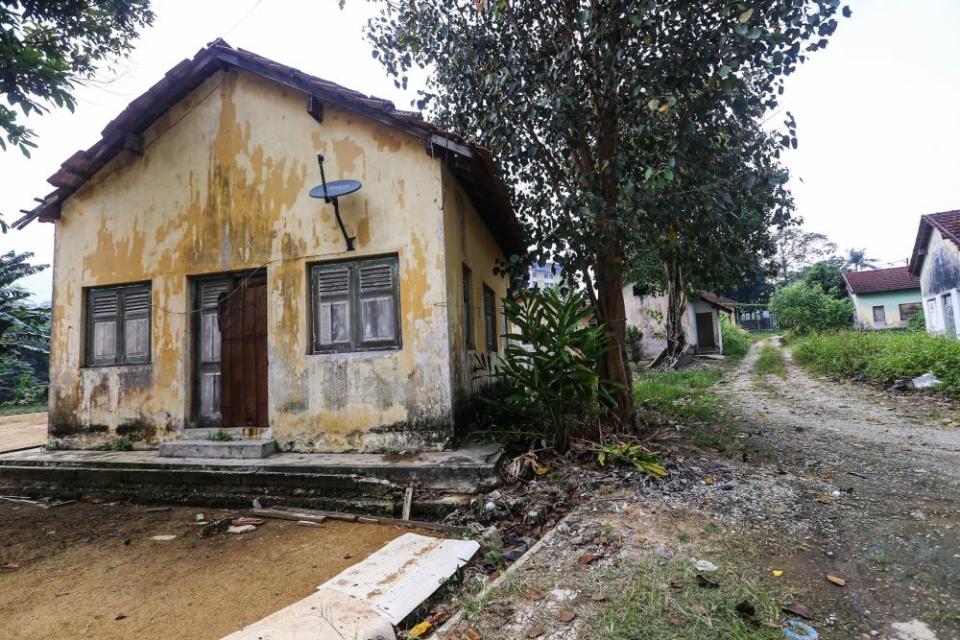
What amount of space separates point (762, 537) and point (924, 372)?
9328 millimetres

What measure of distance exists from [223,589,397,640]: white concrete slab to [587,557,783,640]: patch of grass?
115 cm

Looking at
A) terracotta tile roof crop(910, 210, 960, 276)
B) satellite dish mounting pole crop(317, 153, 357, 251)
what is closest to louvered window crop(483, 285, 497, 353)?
satellite dish mounting pole crop(317, 153, 357, 251)

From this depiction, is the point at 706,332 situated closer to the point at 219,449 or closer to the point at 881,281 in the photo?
the point at 881,281

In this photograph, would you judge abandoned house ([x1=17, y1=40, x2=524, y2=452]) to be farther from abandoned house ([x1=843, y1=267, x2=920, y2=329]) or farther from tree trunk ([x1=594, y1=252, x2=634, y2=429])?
abandoned house ([x1=843, y1=267, x2=920, y2=329])

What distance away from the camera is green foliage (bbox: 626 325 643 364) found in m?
20.0

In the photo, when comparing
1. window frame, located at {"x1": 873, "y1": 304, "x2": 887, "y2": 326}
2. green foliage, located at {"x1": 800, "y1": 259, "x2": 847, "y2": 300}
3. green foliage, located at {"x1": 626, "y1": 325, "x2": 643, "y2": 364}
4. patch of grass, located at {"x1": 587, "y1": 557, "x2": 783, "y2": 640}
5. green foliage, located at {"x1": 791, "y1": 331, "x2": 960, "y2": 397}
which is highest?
green foliage, located at {"x1": 800, "y1": 259, "x2": 847, "y2": 300}

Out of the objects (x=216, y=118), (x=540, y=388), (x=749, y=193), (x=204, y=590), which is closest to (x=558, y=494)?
(x=540, y=388)

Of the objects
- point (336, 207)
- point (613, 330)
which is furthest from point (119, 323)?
point (613, 330)

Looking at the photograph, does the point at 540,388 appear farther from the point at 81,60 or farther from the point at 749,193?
the point at 81,60

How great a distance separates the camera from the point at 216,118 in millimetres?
6195

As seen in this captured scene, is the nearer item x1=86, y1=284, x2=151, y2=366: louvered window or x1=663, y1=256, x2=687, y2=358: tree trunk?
x1=86, y1=284, x2=151, y2=366: louvered window

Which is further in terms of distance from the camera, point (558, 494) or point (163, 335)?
point (163, 335)

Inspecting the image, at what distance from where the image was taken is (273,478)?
4.93 meters

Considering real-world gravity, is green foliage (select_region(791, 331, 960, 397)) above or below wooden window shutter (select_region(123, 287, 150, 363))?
below
